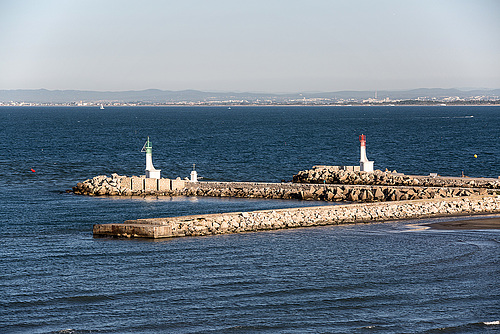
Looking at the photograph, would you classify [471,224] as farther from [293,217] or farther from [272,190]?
[272,190]

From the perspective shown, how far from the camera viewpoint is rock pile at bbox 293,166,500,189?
39281mm

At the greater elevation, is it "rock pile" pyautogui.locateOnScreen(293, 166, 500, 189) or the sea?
"rock pile" pyautogui.locateOnScreen(293, 166, 500, 189)

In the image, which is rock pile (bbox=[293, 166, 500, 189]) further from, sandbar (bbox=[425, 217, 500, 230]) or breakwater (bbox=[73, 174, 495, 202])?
sandbar (bbox=[425, 217, 500, 230])

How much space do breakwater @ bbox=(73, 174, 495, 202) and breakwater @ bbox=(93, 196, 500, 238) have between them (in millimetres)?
3073

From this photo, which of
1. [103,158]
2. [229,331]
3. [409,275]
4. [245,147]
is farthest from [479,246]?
[245,147]

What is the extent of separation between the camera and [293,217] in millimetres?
30500

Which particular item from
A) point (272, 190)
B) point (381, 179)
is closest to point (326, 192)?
point (272, 190)

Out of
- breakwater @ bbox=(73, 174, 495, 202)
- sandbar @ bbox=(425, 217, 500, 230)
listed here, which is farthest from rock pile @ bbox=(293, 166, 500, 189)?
sandbar @ bbox=(425, 217, 500, 230)

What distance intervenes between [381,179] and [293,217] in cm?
1376

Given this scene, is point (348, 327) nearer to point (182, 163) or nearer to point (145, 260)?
point (145, 260)

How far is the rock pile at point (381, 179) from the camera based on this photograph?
39281 millimetres

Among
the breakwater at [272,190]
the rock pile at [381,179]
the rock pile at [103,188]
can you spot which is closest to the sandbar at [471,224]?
the breakwater at [272,190]

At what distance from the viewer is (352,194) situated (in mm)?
38656

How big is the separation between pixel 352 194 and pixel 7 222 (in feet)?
56.7
